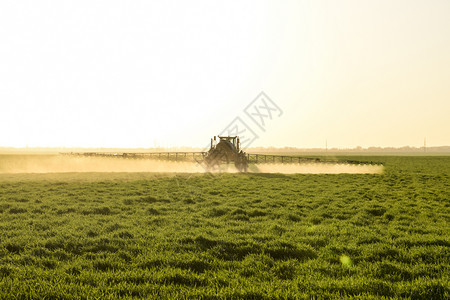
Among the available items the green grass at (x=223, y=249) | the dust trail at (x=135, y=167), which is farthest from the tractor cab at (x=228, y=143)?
the green grass at (x=223, y=249)

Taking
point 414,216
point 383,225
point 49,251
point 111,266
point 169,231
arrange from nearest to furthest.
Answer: point 111,266 → point 49,251 → point 169,231 → point 383,225 → point 414,216

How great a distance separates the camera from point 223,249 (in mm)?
7641

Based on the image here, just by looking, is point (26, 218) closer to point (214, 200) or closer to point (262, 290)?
point (214, 200)

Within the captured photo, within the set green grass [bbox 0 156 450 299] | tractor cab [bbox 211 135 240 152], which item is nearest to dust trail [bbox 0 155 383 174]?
tractor cab [bbox 211 135 240 152]

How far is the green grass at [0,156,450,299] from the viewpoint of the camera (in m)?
5.47

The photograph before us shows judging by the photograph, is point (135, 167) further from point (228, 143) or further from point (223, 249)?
point (223, 249)

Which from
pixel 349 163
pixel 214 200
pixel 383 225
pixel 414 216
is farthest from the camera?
pixel 349 163

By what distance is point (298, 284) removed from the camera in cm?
568

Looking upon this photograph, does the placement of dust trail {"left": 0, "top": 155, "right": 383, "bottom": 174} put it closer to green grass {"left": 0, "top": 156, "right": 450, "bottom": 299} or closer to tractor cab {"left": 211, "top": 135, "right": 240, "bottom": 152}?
tractor cab {"left": 211, "top": 135, "right": 240, "bottom": 152}

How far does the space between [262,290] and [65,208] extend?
396 inches

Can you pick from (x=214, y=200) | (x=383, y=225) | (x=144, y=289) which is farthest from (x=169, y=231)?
(x=383, y=225)

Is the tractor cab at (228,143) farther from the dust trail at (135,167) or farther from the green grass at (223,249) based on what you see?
the green grass at (223,249)

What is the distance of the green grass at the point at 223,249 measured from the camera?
18.0 ft

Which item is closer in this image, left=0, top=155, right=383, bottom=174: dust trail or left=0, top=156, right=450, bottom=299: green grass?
left=0, top=156, right=450, bottom=299: green grass
